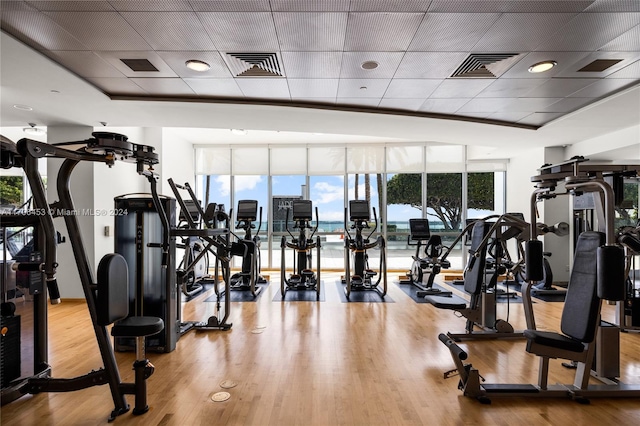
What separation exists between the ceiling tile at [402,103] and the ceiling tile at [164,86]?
255 cm

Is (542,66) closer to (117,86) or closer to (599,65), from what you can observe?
(599,65)

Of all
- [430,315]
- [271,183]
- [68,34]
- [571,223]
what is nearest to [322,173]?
[271,183]

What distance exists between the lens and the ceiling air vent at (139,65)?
3.46 meters

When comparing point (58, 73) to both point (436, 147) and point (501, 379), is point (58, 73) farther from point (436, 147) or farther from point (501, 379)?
point (436, 147)

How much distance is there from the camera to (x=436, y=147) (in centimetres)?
862

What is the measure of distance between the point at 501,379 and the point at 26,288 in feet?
13.5

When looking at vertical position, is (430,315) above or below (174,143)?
below

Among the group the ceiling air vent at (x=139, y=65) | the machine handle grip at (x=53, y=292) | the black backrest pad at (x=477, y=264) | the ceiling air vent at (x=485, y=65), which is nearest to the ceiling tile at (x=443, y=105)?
the ceiling air vent at (x=485, y=65)

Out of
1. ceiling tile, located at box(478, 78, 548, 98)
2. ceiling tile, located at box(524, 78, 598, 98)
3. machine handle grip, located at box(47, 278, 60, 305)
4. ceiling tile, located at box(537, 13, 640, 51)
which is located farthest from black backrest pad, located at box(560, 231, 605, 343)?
machine handle grip, located at box(47, 278, 60, 305)

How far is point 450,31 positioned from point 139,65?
10.1ft

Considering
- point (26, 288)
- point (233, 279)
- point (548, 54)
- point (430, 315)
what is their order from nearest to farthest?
point (26, 288) < point (548, 54) < point (430, 315) < point (233, 279)

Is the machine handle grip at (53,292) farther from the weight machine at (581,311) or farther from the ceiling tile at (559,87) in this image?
the ceiling tile at (559,87)

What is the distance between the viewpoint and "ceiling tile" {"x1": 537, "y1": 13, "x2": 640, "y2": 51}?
8.77 ft

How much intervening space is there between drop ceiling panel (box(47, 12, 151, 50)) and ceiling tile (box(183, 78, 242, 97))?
0.81 meters
